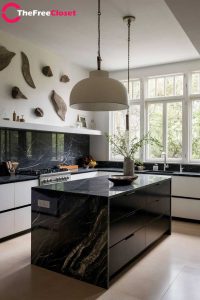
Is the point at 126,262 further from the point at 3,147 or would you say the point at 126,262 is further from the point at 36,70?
the point at 36,70

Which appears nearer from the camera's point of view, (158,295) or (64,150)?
(158,295)

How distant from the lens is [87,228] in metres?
2.62

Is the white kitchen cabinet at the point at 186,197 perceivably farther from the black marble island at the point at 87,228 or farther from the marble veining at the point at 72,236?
the marble veining at the point at 72,236

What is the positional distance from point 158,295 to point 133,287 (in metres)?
0.24

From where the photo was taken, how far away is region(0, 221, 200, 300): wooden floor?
2.45m

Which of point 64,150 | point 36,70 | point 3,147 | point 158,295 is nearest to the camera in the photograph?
point 158,295

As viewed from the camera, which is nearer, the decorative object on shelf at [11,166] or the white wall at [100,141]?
the decorative object on shelf at [11,166]

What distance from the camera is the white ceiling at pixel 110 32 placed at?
3232 mm

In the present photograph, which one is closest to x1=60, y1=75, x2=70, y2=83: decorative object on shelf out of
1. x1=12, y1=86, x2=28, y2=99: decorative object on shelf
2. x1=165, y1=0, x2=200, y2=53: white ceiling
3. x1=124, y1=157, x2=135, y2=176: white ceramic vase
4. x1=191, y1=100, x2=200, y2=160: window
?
x1=12, y1=86, x2=28, y2=99: decorative object on shelf

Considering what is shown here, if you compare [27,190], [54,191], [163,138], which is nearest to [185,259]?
[54,191]

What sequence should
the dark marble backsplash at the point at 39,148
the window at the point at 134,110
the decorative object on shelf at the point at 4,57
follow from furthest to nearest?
the window at the point at 134,110
the dark marble backsplash at the point at 39,148
the decorative object on shelf at the point at 4,57

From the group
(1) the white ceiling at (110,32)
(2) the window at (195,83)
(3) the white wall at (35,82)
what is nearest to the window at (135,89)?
(1) the white ceiling at (110,32)

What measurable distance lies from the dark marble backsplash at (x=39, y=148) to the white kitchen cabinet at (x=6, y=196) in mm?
656

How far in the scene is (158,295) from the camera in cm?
246
